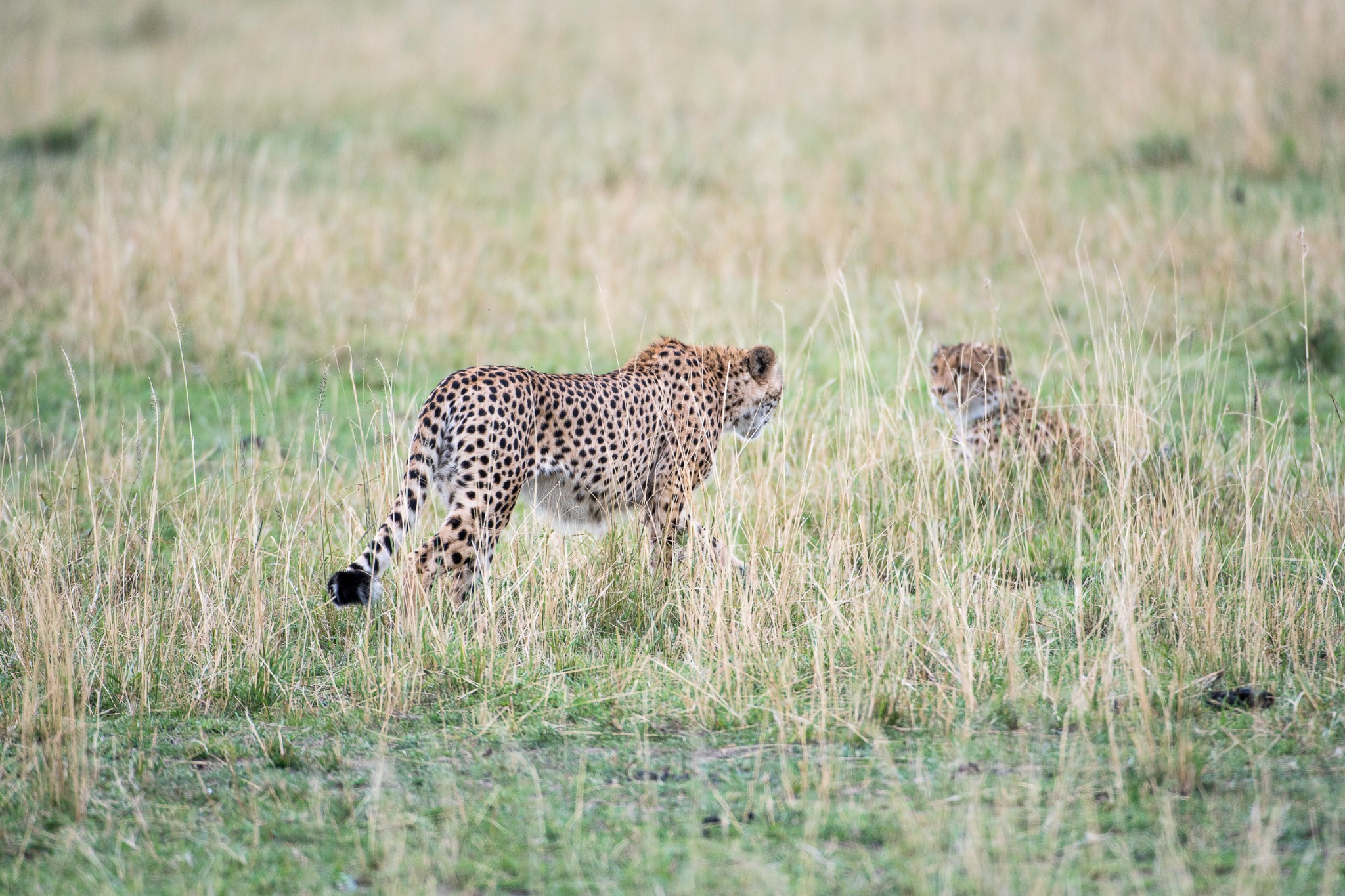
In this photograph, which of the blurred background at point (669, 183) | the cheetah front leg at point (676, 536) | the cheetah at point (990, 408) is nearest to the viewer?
the cheetah front leg at point (676, 536)

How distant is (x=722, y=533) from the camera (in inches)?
198

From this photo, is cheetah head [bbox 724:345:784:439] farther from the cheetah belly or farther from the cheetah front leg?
the cheetah belly

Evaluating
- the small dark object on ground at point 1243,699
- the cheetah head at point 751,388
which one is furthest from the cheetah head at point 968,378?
the small dark object on ground at point 1243,699

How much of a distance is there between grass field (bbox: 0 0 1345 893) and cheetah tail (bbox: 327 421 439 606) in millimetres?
208

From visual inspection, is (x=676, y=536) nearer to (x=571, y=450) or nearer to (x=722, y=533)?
(x=722, y=533)

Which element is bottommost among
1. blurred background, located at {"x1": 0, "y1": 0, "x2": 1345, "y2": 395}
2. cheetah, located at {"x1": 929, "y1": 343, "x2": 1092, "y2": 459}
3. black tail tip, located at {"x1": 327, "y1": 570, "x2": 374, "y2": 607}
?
black tail tip, located at {"x1": 327, "y1": 570, "x2": 374, "y2": 607}

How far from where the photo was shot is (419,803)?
328 cm

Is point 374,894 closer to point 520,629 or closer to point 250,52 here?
point 520,629

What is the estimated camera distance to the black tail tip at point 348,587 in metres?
3.85

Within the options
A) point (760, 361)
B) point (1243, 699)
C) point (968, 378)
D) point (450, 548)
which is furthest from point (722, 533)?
point (1243, 699)

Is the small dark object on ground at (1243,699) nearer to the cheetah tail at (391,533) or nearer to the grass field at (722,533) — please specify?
the grass field at (722,533)

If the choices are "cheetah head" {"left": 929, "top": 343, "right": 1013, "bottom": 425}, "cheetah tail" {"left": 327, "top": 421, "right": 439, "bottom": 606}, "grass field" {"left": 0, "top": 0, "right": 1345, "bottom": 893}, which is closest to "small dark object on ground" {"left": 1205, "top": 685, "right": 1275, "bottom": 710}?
"grass field" {"left": 0, "top": 0, "right": 1345, "bottom": 893}

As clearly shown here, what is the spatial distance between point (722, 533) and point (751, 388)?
0.68 m

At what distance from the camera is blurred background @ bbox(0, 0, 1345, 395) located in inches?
315
